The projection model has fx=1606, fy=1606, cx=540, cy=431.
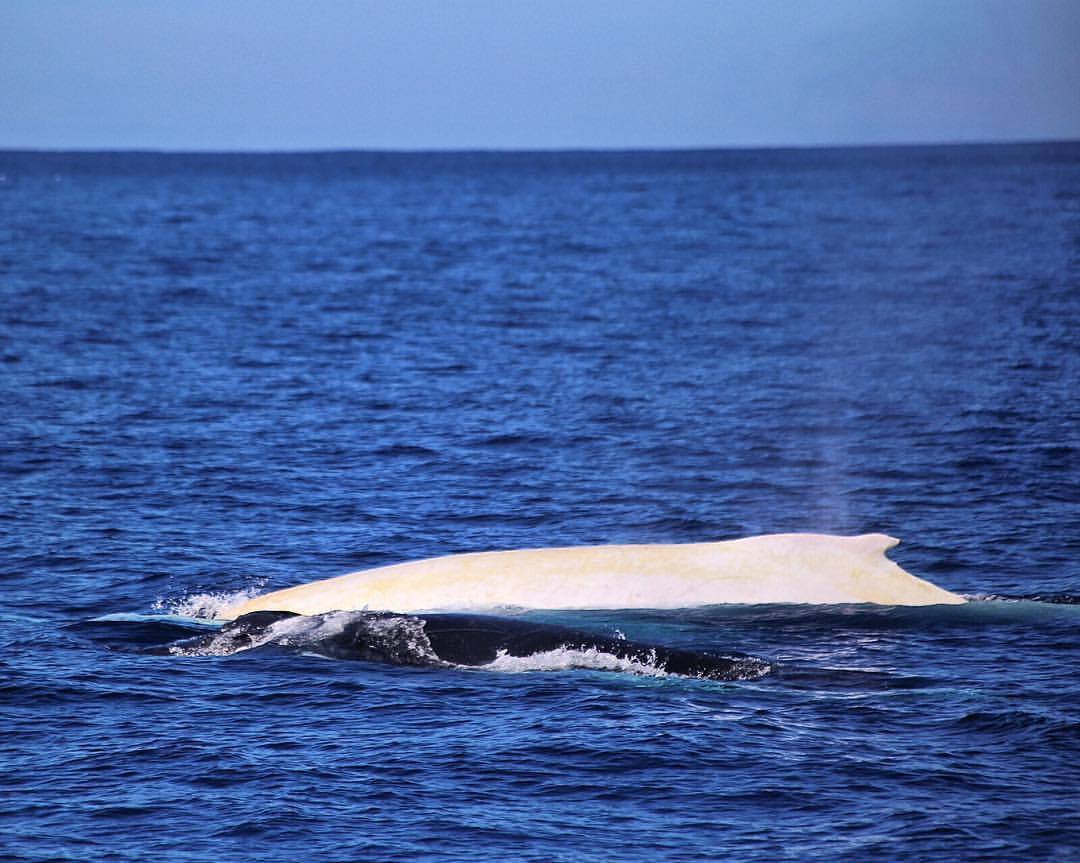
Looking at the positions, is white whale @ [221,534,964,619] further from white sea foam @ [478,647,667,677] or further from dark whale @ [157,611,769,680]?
white sea foam @ [478,647,667,677]

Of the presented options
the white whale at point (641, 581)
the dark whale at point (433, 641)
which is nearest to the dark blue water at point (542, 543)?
the dark whale at point (433, 641)

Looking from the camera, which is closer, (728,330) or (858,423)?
(858,423)

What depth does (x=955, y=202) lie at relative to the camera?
137375 millimetres

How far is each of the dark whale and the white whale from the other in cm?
100

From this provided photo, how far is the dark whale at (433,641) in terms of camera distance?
65.0 feet

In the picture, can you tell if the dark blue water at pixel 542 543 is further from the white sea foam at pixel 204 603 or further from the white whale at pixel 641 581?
the white whale at pixel 641 581

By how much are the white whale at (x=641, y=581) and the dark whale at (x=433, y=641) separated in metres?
1.00

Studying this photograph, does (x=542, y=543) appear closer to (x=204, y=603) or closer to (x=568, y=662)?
(x=204, y=603)

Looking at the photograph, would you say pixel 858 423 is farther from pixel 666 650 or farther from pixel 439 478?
pixel 666 650

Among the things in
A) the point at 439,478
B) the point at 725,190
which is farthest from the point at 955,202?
the point at 439,478

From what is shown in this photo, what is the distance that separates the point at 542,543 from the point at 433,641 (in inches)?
280

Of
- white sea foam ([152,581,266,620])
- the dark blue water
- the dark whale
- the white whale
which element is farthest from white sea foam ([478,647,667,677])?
white sea foam ([152,581,266,620])

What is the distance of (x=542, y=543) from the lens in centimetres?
2758

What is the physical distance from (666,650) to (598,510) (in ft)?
33.2
